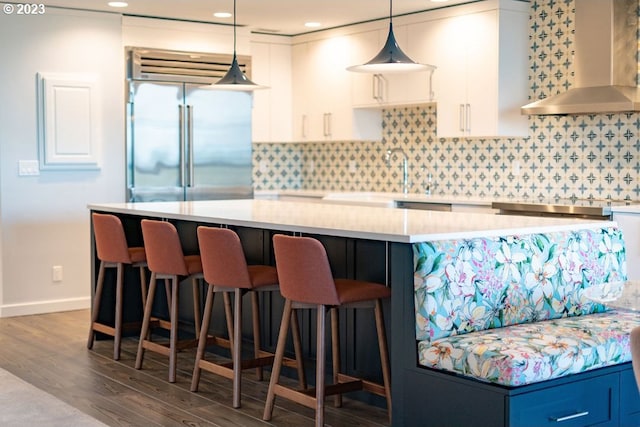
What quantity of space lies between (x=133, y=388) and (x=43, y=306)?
263 centimetres

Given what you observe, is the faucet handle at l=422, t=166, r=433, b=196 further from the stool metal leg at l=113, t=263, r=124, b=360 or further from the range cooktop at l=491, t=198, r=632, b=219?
the stool metal leg at l=113, t=263, r=124, b=360

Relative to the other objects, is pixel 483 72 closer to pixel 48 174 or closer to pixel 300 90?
pixel 300 90

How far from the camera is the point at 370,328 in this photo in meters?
4.48

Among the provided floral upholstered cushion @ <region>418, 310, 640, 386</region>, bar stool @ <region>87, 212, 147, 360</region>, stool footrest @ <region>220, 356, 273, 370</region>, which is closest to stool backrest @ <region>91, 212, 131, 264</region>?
bar stool @ <region>87, 212, 147, 360</region>

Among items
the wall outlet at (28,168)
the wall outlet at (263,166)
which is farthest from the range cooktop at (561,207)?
the wall outlet at (28,168)

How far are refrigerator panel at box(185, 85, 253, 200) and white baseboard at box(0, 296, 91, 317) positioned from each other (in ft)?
4.13

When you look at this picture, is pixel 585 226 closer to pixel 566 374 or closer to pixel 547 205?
pixel 566 374

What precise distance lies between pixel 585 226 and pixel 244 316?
2.04 meters

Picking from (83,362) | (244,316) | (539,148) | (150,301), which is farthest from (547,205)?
(83,362)

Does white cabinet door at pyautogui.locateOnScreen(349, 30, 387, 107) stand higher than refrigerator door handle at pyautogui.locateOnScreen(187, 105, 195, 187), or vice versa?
white cabinet door at pyautogui.locateOnScreen(349, 30, 387, 107)

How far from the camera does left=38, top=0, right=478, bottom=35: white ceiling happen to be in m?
7.04

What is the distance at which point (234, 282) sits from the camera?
4492mm

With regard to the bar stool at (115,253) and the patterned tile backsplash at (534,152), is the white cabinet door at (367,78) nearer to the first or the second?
the patterned tile backsplash at (534,152)

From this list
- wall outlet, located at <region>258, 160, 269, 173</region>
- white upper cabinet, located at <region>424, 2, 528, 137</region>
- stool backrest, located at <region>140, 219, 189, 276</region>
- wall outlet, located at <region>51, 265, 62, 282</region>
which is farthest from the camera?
wall outlet, located at <region>258, 160, 269, 173</region>
